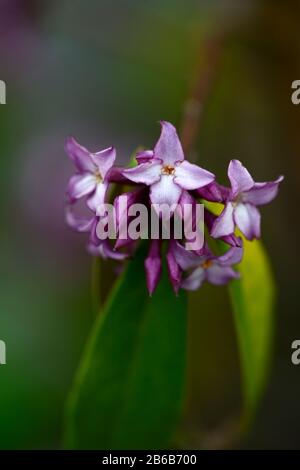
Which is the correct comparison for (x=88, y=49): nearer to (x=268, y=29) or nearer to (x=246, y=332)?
(x=268, y=29)

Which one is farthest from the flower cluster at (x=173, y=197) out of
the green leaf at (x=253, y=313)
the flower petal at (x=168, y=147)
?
the green leaf at (x=253, y=313)

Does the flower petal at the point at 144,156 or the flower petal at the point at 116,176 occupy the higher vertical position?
the flower petal at the point at 144,156

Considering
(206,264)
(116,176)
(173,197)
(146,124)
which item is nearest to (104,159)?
(116,176)

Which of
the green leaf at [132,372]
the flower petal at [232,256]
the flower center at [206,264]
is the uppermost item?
the flower petal at [232,256]

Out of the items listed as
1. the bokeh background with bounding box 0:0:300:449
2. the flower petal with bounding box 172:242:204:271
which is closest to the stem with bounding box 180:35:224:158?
the bokeh background with bounding box 0:0:300:449

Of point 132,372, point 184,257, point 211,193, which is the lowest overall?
point 132,372

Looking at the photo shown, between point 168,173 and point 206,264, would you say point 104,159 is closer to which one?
point 168,173

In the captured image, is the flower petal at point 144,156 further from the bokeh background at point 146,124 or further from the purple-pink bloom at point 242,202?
the bokeh background at point 146,124
